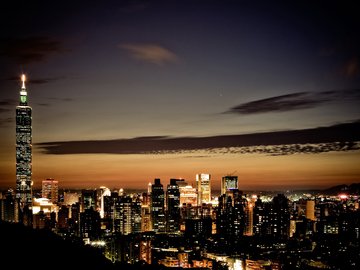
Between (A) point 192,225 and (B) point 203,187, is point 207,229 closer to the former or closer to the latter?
(A) point 192,225

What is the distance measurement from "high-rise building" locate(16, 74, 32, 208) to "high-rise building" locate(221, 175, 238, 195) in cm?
1577

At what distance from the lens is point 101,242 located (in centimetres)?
2367

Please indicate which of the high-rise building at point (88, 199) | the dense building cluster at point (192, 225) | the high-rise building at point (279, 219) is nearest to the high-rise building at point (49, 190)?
the dense building cluster at point (192, 225)

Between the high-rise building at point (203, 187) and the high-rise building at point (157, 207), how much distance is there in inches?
410

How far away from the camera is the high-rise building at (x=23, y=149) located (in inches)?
1752

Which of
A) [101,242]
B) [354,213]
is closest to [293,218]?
[354,213]

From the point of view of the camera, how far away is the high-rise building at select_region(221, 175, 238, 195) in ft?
145

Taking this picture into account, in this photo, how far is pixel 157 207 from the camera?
35031 millimetres

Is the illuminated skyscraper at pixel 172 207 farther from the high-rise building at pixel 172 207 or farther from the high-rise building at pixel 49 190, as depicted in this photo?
the high-rise building at pixel 49 190

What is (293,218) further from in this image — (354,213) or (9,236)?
(9,236)

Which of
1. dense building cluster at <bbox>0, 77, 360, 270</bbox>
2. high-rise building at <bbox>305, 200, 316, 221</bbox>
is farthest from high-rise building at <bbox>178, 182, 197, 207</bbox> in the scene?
high-rise building at <bbox>305, 200, 316, 221</bbox>

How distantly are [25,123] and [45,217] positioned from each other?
1558 cm

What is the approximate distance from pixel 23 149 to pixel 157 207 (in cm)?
1538

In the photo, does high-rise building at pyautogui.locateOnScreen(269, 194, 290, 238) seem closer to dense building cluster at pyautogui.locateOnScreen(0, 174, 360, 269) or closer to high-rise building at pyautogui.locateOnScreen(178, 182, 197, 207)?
dense building cluster at pyautogui.locateOnScreen(0, 174, 360, 269)
